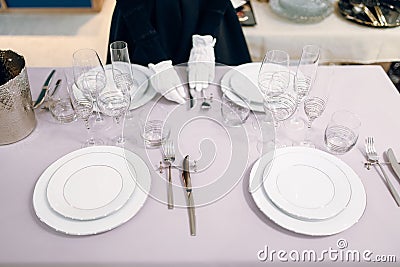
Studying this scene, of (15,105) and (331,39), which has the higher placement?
(15,105)

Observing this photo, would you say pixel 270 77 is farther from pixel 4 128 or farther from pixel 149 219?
pixel 4 128

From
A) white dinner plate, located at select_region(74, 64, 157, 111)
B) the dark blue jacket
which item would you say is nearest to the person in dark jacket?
the dark blue jacket

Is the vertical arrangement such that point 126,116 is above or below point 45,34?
above

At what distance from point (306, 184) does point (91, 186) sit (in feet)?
1.44

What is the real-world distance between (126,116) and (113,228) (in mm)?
330

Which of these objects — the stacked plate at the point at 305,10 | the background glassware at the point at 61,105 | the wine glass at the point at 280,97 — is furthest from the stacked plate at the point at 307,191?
the stacked plate at the point at 305,10

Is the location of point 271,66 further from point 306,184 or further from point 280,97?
point 306,184

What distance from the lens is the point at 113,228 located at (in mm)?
787

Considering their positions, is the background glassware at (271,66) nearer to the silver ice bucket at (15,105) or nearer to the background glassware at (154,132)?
the background glassware at (154,132)

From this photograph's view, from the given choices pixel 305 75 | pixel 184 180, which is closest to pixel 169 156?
pixel 184 180

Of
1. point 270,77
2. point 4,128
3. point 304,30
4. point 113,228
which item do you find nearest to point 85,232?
point 113,228

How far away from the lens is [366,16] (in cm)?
188

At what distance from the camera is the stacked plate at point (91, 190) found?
795mm

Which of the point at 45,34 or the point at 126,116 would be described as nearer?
the point at 126,116
